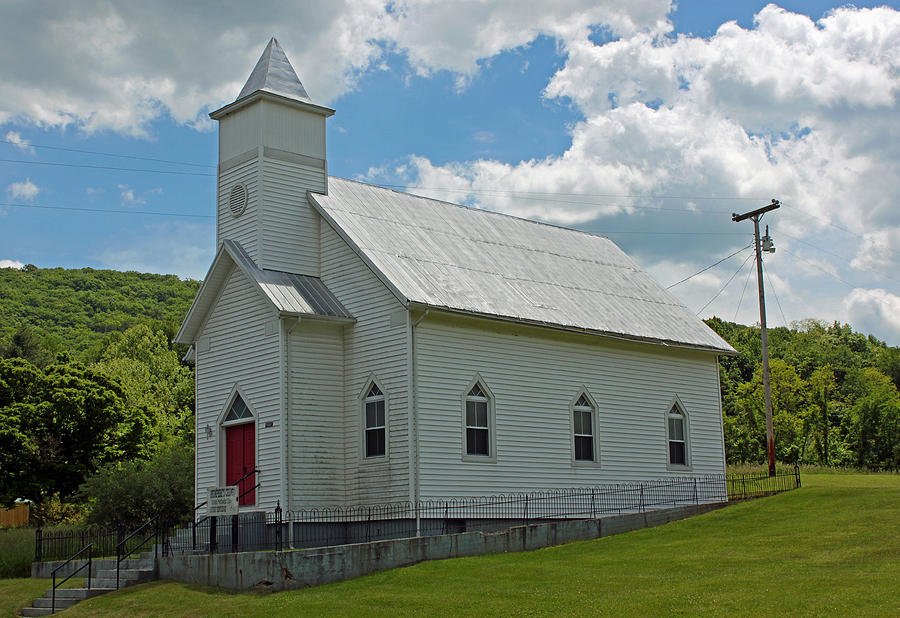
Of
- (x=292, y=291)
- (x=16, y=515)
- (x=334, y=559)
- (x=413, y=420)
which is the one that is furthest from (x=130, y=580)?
(x=16, y=515)

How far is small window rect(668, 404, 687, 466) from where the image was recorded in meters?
31.5

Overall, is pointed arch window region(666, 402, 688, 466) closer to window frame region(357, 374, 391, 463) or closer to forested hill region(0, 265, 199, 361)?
window frame region(357, 374, 391, 463)

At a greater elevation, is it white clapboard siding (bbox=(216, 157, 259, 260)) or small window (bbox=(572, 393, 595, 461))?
white clapboard siding (bbox=(216, 157, 259, 260))

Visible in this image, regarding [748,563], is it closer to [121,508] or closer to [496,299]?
[496,299]

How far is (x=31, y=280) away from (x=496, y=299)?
97449 millimetres

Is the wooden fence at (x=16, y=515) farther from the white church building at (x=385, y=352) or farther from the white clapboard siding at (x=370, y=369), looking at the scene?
the white clapboard siding at (x=370, y=369)

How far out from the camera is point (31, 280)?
112 meters

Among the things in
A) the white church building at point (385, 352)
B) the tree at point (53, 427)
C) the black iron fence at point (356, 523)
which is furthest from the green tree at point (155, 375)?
the white church building at point (385, 352)

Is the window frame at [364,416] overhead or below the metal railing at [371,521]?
overhead

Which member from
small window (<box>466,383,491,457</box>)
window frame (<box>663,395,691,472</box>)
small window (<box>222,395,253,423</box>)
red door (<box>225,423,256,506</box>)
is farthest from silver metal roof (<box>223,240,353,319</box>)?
window frame (<box>663,395,691,472</box>)

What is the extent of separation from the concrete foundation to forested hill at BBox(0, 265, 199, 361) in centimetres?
7167

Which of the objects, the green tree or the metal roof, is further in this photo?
the green tree

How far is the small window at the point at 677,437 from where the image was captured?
31.5 meters

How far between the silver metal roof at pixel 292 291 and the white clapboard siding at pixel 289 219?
1.21ft
